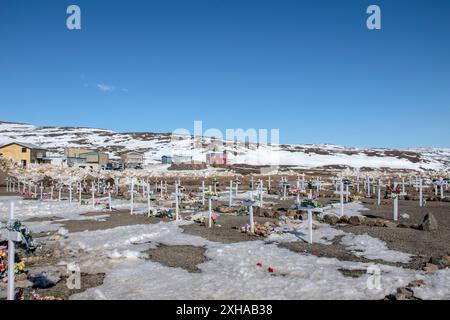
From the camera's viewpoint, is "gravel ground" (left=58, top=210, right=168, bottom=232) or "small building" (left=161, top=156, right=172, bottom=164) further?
"small building" (left=161, top=156, right=172, bottom=164)

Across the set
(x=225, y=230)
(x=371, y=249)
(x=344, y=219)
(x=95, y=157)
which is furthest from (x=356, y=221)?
(x=95, y=157)

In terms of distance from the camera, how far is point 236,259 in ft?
42.8

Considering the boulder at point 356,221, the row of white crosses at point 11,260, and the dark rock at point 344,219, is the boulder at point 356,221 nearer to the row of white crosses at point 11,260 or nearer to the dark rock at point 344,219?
the dark rock at point 344,219

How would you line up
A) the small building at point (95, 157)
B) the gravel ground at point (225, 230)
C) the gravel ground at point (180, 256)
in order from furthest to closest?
→ the small building at point (95, 157) < the gravel ground at point (225, 230) < the gravel ground at point (180, 256)

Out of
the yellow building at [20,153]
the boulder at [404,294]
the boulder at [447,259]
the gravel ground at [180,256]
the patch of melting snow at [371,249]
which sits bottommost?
the gravel ground at [180,256]

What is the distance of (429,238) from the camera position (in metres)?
16.5

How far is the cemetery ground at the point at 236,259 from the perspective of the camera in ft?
32.0

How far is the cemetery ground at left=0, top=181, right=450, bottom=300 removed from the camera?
32.0 feet

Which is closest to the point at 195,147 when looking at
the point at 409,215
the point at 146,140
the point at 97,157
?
the point at 146,140

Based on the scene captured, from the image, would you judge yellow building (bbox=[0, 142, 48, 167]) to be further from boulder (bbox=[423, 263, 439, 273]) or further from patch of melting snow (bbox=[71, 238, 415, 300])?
boulder (bbox=[423, 263, 439, 273])

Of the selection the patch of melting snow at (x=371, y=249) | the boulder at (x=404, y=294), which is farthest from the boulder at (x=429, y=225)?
the boulder at (x=404, y=294)

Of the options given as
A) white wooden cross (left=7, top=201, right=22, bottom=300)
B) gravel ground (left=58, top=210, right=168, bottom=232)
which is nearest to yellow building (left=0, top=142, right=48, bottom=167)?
gravel ground (left=58, top=210, right=168, bottom=232)
